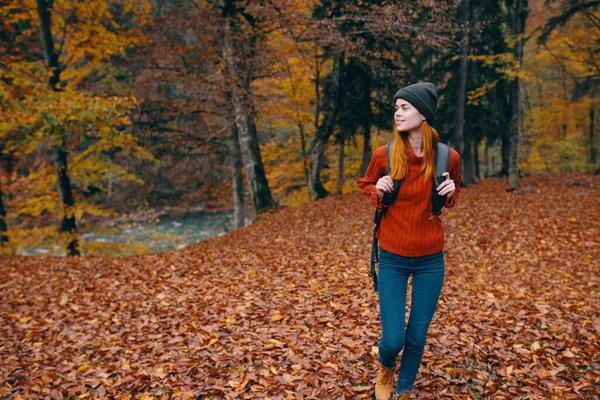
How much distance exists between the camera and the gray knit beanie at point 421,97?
2490mm

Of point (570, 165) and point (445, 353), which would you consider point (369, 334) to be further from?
point (570, 165)

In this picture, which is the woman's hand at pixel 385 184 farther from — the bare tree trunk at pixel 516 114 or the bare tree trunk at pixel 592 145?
the bare tree trunk at pixel 592 145

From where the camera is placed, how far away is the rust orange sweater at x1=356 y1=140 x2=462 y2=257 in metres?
2.55

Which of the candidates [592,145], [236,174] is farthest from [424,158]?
[592,145]

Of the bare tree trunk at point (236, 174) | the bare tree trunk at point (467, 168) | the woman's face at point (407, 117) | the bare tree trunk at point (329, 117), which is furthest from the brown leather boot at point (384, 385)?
the bare tree trunk at point (467, 168)

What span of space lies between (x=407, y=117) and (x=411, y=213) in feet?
2.06

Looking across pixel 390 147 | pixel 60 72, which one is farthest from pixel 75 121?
pixel 390 147

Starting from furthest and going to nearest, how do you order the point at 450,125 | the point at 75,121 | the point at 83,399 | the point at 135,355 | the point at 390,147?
the point at 450,125 < the point at 75,121 < the point at 135,355 < the point at 83,399 < the point at 390,147

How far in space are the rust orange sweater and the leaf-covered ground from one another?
1.50m

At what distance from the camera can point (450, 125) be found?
17.1m

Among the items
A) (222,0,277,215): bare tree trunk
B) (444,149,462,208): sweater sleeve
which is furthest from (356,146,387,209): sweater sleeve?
(222,0,277,215): bare tree trunk

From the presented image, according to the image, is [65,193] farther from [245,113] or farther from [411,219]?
[411,219]

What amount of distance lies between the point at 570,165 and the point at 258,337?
2650cm

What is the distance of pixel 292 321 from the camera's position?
4.89 meters
